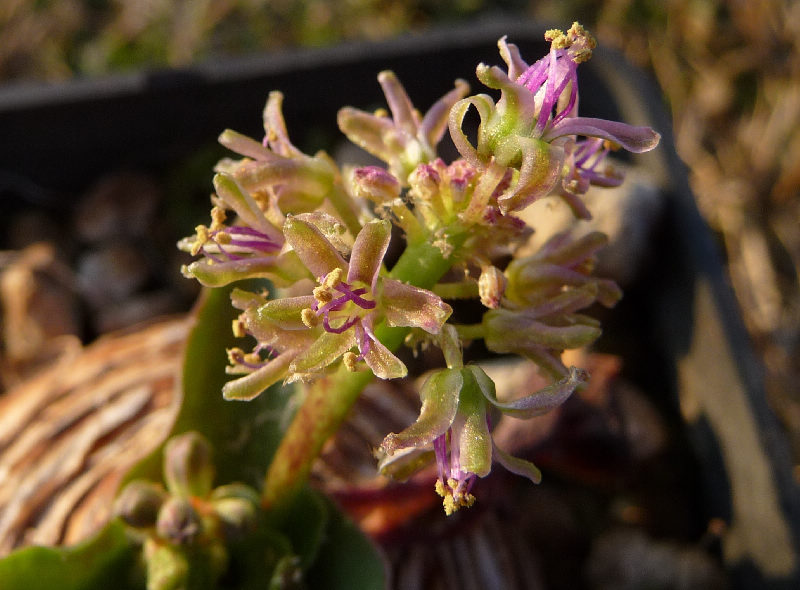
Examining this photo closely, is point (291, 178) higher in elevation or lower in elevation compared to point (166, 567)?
higher

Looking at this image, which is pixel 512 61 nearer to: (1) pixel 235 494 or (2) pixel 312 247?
(2) pixel 312 247

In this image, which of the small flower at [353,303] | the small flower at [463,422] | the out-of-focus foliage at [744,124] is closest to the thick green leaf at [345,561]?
the small flower at [463,422]

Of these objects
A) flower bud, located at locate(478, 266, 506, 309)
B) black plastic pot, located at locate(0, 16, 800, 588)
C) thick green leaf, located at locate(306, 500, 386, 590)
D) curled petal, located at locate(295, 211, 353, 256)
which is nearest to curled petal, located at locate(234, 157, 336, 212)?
curled petal, located at locate(295, 211, 353, 256)

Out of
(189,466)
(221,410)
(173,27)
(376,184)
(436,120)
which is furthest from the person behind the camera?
(173,27)

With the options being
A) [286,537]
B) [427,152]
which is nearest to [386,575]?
[286,537]

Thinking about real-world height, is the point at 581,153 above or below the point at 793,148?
above

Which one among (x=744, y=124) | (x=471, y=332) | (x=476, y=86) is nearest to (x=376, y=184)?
(x=471, y=332)

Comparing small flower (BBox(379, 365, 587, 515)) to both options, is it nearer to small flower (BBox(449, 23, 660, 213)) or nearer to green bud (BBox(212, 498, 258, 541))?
small flower (BBox(449, 23, 660, 213))

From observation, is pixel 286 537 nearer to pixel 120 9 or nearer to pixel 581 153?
pixel 581 153
